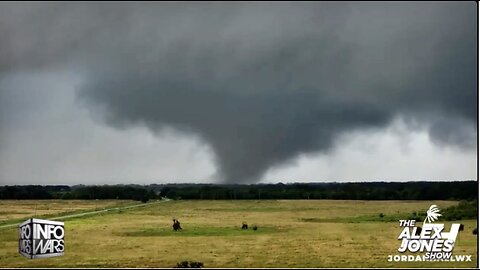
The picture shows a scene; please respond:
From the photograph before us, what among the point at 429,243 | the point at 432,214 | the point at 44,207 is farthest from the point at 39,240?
the point at 432,214

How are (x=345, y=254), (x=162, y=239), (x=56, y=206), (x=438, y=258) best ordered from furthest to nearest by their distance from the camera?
(x=56, y=206) → (x=162, y=239) → (x=345, y=254) → (x=438, y=258)

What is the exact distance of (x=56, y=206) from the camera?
46812mm

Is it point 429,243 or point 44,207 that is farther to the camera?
point 44,207

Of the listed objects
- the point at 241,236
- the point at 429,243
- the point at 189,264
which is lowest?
the point at 189,264

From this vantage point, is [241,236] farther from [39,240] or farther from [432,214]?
[39,240]

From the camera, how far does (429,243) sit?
31.1m

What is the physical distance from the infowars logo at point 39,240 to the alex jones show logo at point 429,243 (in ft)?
64.4

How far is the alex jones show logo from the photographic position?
30.7m

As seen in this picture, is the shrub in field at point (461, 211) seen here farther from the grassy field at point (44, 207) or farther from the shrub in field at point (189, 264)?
the grassy field at point (44, 207)

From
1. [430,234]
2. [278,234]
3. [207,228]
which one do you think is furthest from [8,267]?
[430,234]

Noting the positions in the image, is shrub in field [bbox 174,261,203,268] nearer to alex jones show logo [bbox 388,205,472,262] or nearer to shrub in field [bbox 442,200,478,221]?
alex jones show logo [bbox 388,205,472,262]

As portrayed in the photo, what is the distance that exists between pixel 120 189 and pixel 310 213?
54.5ft

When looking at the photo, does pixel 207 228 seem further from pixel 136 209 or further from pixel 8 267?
pixel 8 267

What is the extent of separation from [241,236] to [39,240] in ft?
47.3
